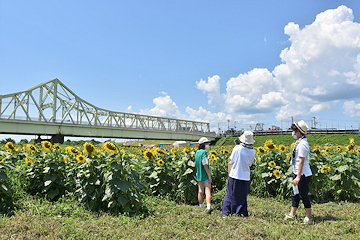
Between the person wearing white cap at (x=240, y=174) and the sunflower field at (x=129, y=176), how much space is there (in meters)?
1.40

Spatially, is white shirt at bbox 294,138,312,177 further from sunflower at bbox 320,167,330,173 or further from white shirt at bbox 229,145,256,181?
sunflower at bbox 320,167,330,173

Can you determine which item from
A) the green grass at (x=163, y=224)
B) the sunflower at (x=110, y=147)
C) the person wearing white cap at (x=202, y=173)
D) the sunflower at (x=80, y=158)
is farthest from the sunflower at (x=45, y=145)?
the person wearing white cap at (x=202, y=173)

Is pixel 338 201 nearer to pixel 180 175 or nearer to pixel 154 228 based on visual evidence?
pixel 180 175

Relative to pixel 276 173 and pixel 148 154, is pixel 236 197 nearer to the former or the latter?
pixel 276 173

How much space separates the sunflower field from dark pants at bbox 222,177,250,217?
→ 1.30m

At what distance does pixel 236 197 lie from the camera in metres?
4.68

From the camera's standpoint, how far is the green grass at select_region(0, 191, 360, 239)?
3.85m

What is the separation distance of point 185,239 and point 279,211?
9.32 feet

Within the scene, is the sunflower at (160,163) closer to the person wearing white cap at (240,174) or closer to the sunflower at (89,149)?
the sunflower at (89,149)

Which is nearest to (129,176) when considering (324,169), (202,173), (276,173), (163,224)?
(163,224)

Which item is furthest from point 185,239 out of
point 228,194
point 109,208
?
point 109,208

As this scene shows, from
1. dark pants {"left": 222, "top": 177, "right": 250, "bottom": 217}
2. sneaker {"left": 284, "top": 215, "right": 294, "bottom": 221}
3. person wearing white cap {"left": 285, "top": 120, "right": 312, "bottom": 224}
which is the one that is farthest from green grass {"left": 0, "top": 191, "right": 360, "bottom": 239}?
person wearing white cap {"left": 285, "top": 120, "right": 312, "bottom": 224}

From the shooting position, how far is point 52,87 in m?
55.9

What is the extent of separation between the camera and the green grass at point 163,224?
12.6 ft
